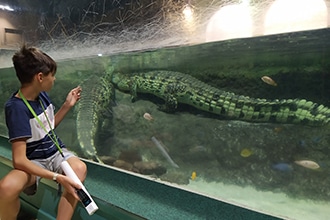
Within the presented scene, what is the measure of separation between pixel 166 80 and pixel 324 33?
0.92 meters

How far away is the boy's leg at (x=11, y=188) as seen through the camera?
1334mm

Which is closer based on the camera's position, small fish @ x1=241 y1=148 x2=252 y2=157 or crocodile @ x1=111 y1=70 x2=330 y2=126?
crocodile @ x1=111 y1=70 x2=330 y2=126

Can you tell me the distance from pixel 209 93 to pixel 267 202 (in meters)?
0.63

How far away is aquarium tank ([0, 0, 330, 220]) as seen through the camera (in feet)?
3.83

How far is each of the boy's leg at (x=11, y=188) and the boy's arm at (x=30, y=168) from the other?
8 cm

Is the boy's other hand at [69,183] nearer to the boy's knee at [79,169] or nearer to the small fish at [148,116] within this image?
the boy's knee at [79,169]

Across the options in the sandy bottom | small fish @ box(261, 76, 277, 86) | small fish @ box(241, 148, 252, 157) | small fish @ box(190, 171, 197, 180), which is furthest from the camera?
small fish @ box(190, 171, 197, 180)

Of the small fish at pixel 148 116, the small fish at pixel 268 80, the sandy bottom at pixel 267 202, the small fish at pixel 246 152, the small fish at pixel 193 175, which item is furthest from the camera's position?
the small fish at pixel 148 116

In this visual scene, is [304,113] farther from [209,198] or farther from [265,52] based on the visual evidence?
[209,198]

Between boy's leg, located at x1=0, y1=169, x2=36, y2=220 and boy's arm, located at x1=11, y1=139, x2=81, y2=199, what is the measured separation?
8cm

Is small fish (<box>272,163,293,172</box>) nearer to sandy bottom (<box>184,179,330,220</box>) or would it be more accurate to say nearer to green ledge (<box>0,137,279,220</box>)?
sandy bottom (<box>184,179,330,220</box>)

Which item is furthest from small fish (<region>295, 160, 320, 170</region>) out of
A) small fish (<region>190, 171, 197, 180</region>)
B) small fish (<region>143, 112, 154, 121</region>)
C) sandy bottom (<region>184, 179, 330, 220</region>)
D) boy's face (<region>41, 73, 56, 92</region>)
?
boy's face (<region>41, 73, 56, 92</region>)

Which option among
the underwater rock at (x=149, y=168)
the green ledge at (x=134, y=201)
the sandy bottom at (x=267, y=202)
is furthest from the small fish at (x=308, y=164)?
the underwater rock at (x=149, y=168)

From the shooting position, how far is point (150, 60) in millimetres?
1780
